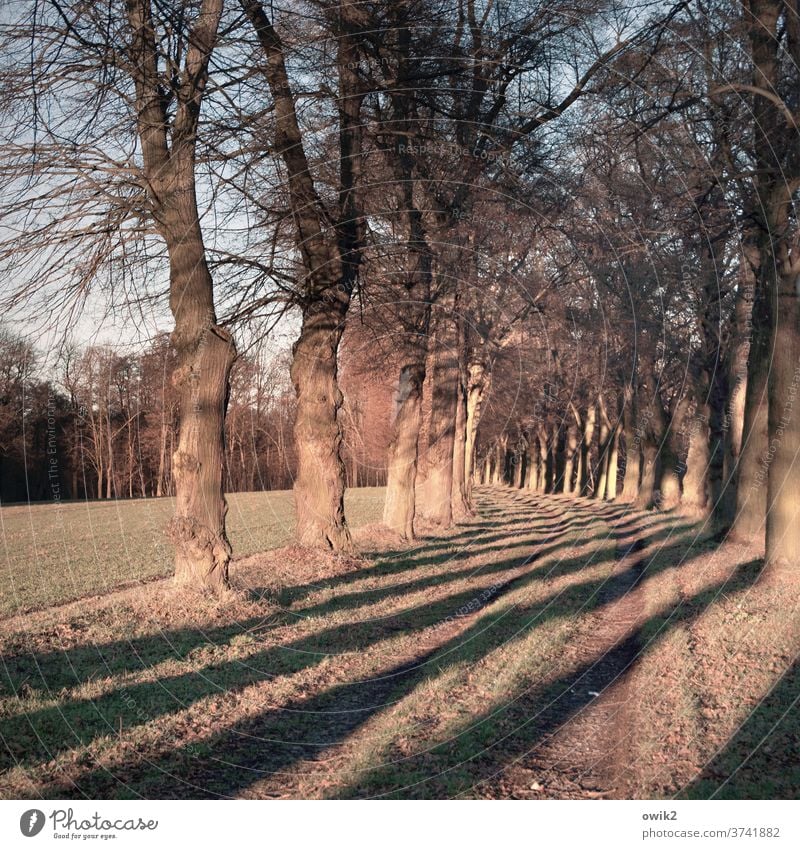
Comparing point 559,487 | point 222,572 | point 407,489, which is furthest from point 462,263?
point 559,487

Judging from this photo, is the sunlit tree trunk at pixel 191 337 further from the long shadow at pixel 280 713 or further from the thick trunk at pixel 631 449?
the thick trunk at pixel 631 449

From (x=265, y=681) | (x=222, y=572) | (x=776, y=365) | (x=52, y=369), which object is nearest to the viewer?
(x=265, y=681)

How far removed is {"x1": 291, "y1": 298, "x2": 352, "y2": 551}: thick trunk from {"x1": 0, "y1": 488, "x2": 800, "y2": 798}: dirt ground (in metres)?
2.08

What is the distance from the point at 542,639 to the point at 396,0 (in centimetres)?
1105

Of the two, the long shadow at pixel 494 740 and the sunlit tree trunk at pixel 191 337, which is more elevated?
the sunlit tree trunk at pixel 191 337

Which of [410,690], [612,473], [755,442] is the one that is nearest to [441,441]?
[755,442]

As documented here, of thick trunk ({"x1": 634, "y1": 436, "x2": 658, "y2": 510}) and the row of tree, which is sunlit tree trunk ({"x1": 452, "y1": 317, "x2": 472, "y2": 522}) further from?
thick trunk ({"x1": 634, "y1": 436, "x2": 658, "y2": 510})

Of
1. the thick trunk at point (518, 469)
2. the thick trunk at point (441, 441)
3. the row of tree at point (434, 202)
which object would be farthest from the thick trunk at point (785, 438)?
the thick trunk at point (518, 469)

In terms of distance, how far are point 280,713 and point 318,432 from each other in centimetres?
976

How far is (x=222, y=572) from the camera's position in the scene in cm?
1276

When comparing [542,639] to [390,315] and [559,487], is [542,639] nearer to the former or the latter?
[390,315]

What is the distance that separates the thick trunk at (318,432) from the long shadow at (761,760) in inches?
416
